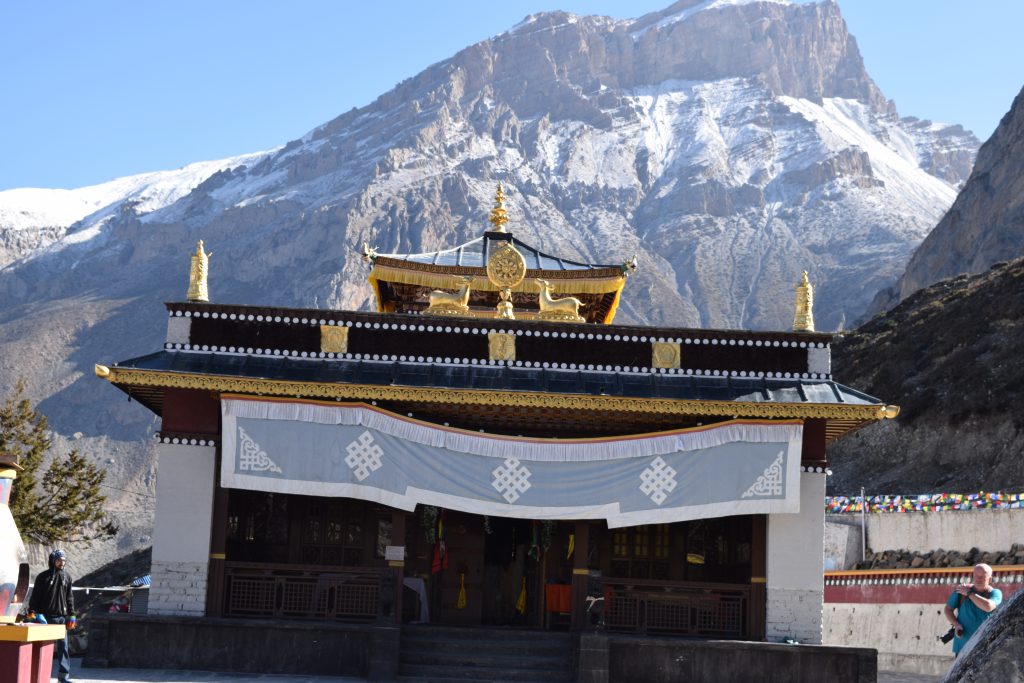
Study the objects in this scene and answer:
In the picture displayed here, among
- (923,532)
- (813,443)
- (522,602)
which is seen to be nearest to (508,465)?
(522,602)

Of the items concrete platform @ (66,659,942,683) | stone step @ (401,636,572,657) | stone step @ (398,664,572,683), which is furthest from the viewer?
stone step @ (401,636,572,657)

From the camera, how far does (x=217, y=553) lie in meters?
20.4

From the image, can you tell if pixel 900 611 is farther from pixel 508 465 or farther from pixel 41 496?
pixel 41 496

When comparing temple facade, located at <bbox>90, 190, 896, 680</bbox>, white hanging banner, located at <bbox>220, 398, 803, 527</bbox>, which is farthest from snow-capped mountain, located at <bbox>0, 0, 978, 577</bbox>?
white hanging banner, located at <bbox>220, 398, 803, 527</bbox>

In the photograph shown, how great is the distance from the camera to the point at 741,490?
20250 millimetres

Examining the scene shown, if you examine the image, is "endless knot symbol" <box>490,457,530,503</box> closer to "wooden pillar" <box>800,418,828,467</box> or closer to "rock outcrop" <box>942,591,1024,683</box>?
"wooden pillar" <box>800,418,828,467</box>

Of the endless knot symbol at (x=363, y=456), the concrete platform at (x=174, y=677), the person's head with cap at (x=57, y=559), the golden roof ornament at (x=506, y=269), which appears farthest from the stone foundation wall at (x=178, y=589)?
the golden roof ornament at (x=506, y=269)

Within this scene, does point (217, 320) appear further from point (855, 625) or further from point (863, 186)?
point (863, 186)

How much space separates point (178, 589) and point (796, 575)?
9.50 meters

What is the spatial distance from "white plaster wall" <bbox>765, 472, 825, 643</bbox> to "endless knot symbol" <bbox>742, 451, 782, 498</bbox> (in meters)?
0.69

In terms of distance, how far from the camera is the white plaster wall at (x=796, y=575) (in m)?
20.5

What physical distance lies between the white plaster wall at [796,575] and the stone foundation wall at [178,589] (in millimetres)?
8703

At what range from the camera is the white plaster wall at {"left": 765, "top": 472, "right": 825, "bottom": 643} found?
20500mm

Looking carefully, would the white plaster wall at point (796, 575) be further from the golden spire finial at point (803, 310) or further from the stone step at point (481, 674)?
the stone step at point (481, 674)
